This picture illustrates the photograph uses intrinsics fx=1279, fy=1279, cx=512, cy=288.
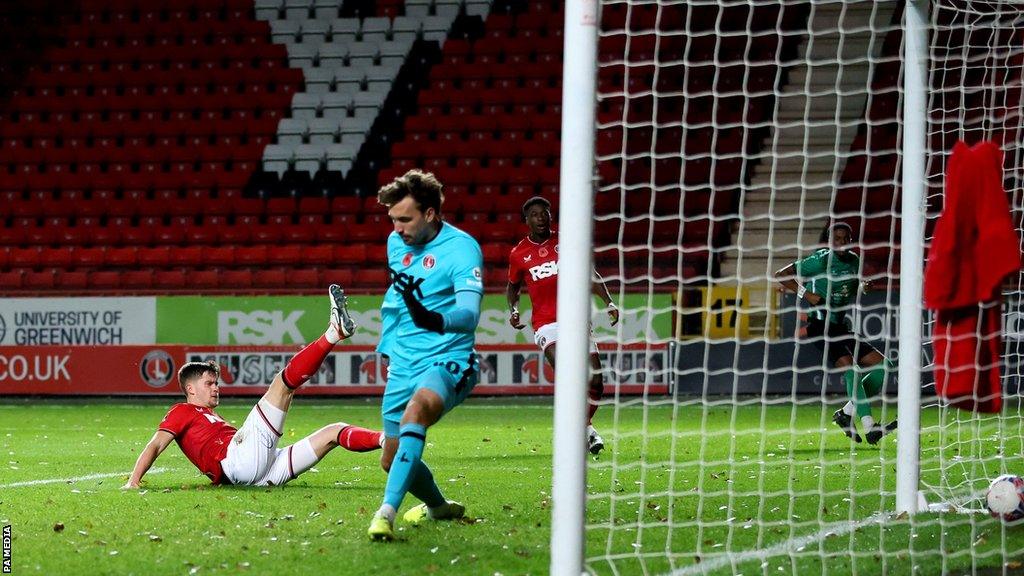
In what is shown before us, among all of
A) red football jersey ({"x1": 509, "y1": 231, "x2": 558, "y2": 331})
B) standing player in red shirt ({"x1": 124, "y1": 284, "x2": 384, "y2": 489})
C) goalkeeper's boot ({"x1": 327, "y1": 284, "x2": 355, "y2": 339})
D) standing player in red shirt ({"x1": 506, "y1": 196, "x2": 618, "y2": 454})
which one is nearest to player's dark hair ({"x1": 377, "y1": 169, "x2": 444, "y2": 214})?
goalkeeper's boot ({"x1": 327, "y1": 284, "x2": 355, "y2": 339})

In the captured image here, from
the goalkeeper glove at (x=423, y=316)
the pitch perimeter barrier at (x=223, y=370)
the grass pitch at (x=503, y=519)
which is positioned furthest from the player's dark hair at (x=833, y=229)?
the goalkeeper glove at (x=423, y=316)

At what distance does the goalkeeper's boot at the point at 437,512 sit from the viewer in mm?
5691

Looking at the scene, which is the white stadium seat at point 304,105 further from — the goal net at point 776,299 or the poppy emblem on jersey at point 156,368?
the poppy emblem on jersey at point 156,368

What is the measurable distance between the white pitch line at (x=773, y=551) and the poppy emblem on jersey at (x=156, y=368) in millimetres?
10652

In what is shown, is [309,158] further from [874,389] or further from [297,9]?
[874,389]

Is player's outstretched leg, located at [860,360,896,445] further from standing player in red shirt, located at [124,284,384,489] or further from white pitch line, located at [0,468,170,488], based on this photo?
white pitch line, located at [0,468,170,488]

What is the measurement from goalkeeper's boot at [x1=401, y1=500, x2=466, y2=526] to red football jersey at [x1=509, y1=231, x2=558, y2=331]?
11.5 feet

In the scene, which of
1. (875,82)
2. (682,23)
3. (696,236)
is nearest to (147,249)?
(696,236)

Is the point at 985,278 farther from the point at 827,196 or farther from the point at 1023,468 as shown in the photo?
the point at 827,196

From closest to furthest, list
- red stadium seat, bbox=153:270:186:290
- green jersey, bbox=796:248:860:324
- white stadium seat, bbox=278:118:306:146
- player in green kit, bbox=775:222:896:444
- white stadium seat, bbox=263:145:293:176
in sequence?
1. player in green kit, bbox=775:222:896:444
2. green jersey, bbox=796:248:860:324
3. red stadium seat, bbox=153:270:186:290
4. white stadium seat, bbox=263:145:293:176
5. white stadium seat, bbox=278:118:306:146

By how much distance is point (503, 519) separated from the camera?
19.2 feet

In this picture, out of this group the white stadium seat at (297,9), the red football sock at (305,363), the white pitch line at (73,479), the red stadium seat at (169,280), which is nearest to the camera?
the red football sock at (305,363)

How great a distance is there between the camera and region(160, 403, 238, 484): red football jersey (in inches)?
271

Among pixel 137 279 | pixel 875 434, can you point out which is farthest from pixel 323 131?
pixel 875 434
